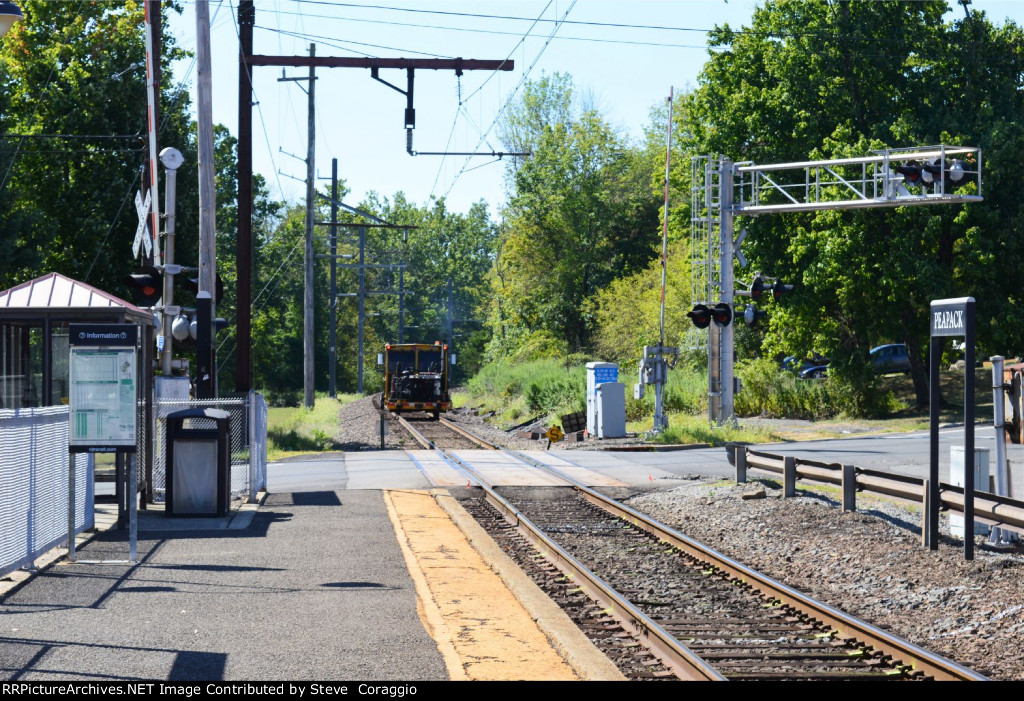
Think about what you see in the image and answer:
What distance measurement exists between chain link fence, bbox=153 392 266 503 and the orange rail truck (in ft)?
83.3

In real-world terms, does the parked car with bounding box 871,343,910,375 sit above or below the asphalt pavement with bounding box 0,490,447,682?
above

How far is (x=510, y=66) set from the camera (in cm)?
2330

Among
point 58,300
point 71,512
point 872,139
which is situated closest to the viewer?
point 71,512

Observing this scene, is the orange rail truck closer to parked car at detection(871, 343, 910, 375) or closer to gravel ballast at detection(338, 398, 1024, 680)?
parked car at detection(871, 343, 910, 375)

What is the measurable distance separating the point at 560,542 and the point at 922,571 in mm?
4142

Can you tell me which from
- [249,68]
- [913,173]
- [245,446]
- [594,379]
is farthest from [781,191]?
[245,446]

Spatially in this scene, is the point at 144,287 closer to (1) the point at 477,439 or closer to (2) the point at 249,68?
(2) the point at 249,68

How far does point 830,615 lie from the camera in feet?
29.5

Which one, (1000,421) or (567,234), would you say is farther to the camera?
(567,234)

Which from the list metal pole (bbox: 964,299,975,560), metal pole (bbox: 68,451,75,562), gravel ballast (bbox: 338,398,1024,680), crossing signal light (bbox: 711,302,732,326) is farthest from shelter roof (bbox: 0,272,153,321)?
crossing signal light (bbox: 711,302,732,326)

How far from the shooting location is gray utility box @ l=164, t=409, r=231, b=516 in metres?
14.6

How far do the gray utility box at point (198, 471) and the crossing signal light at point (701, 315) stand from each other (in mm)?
15708

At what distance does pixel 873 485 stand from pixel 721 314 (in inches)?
588

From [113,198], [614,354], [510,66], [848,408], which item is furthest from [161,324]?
[614,354]
